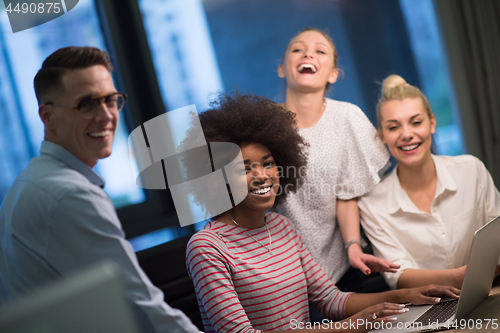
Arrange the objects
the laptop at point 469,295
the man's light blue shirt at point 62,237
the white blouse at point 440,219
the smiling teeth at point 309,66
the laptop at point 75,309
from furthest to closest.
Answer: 1. the smiling teeth at point 309,66
2. the white blouse at point 440,219
3. the laptop at point 469,295
4. the man's light blue shirt at point 62,237
5. the laptop at point 75,309

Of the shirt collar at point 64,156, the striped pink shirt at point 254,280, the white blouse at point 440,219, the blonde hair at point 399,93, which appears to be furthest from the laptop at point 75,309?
the blonde hair at point 399,93

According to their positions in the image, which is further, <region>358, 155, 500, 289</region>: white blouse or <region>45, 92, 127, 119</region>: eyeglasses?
<region>358, 155, 500, 289</region>: white blouse

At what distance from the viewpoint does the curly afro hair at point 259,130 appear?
129 centimetres

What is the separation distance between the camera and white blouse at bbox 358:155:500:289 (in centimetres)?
148

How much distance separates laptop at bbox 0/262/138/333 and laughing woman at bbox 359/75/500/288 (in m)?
1.16

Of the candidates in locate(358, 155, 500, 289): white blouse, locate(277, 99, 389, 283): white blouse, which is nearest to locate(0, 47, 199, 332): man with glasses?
locate(277, 99, 389, 283): white blouse

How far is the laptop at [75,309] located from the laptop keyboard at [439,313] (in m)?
0.80

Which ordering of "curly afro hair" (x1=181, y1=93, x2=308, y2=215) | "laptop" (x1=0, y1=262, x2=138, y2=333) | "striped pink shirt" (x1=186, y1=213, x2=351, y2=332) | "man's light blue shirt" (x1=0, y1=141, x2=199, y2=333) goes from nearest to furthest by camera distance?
"laptop" (x1=0, y1=262, x2=138, y2=333)
"man's light blue shirt" (x1=0, y1=141, x2=199, y2=333)
"striped pink shirt" (x1=186, y1=213, x2=351, y2=332)
"curly afro hair" (x1=181, y1=93, x2=308, y2=215)

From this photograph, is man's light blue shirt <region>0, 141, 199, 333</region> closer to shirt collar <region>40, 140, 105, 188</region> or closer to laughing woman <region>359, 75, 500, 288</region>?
shirt collar <region>40, 140, 105, 188</region>

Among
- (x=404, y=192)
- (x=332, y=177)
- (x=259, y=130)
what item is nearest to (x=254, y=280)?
(x=259, y=130)

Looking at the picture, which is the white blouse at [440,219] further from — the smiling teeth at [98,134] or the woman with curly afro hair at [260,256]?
the smiling teeth at [98,134]

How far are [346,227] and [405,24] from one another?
1.50 metres

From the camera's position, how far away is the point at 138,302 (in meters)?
0.78

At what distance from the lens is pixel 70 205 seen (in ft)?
2.46
